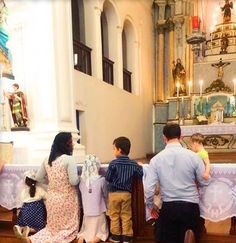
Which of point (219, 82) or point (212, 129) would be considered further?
point (219, 82)

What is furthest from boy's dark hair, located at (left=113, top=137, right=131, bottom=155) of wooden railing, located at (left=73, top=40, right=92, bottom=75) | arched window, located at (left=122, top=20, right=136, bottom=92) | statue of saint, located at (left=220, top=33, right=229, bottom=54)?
statue of saint, located at (left=220, top=33, right=229, bottom=54)

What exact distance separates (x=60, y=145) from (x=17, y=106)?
10.4ft

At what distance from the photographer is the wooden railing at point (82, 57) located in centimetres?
805

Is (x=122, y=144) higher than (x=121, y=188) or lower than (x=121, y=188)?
higher

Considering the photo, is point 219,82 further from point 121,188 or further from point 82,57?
point 121,188

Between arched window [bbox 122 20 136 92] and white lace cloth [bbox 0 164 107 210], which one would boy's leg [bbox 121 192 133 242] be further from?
arched window [bbox 122 20 136 92]

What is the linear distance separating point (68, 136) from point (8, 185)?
1.25 meters

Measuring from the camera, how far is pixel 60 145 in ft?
11.4

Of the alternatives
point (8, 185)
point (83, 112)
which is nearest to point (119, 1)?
point (83, 112)

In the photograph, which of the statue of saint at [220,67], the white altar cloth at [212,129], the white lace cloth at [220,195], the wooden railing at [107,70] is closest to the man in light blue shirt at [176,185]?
the white lace cloth at [220,195]

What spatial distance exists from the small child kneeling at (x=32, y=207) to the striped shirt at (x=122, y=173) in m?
0.93

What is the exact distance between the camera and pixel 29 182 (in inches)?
147

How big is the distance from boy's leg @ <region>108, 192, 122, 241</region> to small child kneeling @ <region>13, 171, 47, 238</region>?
0.85 m

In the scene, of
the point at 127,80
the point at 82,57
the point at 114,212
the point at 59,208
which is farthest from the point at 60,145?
the point at 127,80
